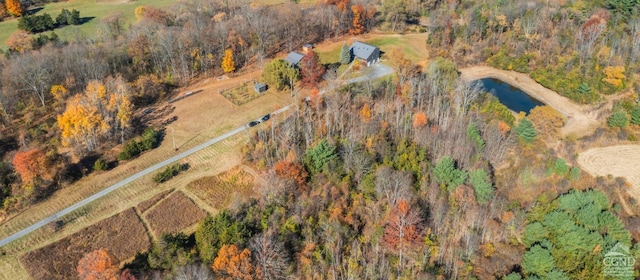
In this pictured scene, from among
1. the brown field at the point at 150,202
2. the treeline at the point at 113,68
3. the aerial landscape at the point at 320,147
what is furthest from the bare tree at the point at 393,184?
the treeline at the point at 113,68

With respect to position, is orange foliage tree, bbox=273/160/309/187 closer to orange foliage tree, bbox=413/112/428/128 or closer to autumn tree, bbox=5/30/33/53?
orange foliage tree, bbox=413/112/428/128

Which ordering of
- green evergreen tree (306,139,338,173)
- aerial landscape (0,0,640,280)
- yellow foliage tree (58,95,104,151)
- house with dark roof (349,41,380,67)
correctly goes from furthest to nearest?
house with dark roof (349,41,380,67) → yellow foliage tree (58,95,104,151) → green evergreen tree (306,139,338,173) → aerial landscape (0,0,640,280)

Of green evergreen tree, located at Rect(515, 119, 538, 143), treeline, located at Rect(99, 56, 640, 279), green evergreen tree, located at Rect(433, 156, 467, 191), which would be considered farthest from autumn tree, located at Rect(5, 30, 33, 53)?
green evergreen tree, located at Rect(515, 119, 538, 143)

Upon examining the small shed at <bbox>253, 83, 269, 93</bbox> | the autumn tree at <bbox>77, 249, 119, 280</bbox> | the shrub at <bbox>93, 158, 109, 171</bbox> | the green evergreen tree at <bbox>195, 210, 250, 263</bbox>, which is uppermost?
the small shed at <bbox>253, 83, 269, 93</bbox>

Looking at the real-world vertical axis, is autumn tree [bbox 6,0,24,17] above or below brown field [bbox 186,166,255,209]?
above

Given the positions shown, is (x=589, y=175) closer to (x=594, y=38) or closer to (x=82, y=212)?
(x=594, y=38)

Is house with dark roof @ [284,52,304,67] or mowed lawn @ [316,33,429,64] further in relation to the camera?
mowed lawn @ [316,33,429,64]

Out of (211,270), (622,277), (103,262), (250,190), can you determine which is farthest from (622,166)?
(103,262)
